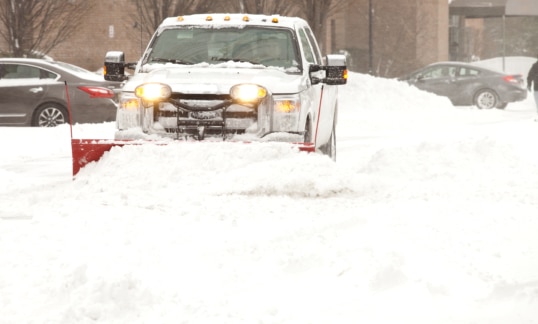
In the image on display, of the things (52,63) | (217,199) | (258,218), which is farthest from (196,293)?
(52,63)

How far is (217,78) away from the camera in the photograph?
33.0ft

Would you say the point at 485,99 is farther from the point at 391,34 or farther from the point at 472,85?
the point at 391,34

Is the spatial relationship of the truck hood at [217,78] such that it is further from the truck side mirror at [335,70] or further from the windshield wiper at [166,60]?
the truck side mirror at [335,70]

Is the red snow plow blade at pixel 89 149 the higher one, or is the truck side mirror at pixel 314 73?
the truck side mirror at pixel 314 73

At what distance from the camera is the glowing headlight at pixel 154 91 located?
32.5 feet

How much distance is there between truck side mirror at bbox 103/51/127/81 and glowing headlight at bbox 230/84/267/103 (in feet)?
5.05

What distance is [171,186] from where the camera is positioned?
29.7 ft

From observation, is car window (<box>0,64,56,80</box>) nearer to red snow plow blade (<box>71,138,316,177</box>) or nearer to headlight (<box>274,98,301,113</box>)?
red snow plow blade (<box>71,138,316,177</box>)

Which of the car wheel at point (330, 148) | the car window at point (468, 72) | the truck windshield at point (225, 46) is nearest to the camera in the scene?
the truck windshield at point (225, 46)

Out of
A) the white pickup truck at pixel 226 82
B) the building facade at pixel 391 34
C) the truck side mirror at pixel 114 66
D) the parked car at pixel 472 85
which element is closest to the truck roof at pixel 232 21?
the white pickup truck at pixel 226 82

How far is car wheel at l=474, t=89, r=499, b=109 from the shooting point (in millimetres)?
30766

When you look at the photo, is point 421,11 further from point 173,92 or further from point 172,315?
point 172,315

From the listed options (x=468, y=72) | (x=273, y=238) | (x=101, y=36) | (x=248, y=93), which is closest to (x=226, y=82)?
(x=248, y=93)

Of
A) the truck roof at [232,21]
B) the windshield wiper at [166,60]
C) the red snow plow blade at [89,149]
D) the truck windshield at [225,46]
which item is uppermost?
the truck roof at [232,21]
